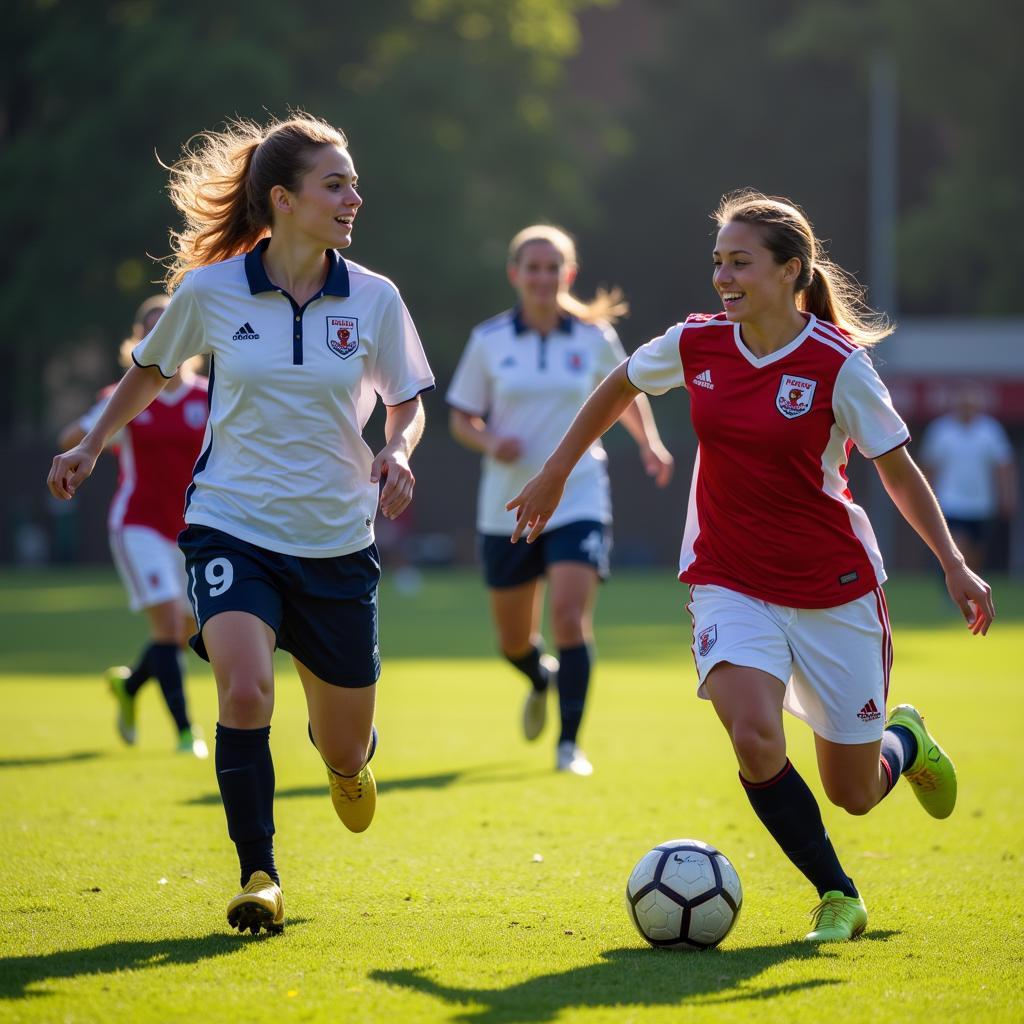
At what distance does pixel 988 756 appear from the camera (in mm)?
9453

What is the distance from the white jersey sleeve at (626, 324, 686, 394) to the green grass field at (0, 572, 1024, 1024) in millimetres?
1730

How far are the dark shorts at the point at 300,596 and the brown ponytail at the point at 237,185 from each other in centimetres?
101

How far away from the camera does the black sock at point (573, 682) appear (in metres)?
8.86

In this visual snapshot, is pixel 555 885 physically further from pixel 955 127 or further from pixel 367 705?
pixel 955 127

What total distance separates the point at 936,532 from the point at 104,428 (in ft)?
8.64

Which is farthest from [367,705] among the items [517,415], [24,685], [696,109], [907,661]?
[696,109]

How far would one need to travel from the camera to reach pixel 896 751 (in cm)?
589

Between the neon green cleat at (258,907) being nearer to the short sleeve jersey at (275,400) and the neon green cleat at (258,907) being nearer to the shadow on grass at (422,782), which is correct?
the short sleeve jersey at (275,400)

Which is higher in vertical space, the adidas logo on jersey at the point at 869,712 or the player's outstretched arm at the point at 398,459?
the player's outstretched arm at the point at 398,459

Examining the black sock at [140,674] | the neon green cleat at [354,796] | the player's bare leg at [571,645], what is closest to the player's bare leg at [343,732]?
the neon green cleat at [354,796]

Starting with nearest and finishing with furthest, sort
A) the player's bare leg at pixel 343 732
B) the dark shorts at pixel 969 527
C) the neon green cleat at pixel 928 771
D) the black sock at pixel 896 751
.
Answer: the player's bare leg at pixel 343 732
the black sock at pixel 896 751
the neon green cleat at pixel 928 771
the dark shorts at pixel 969 527

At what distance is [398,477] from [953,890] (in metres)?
2.45

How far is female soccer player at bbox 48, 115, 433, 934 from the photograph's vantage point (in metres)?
5.24

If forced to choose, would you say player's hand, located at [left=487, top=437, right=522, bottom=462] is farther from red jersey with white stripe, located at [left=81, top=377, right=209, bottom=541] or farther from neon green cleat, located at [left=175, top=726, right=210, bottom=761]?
neon green cleat, located at [left=175, top=726, right=210, bottom=761]
